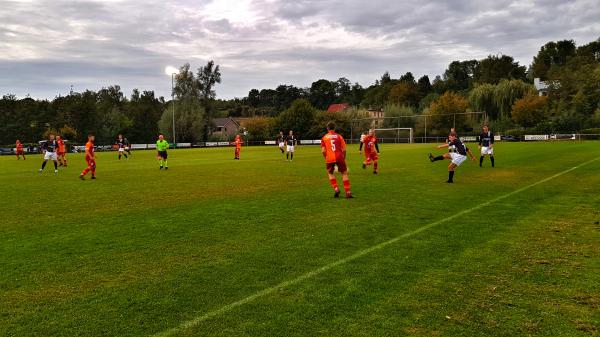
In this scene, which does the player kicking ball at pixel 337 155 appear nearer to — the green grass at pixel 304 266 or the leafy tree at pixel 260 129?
the green grass at pixel 304 266

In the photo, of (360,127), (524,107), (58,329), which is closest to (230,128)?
(360,127)

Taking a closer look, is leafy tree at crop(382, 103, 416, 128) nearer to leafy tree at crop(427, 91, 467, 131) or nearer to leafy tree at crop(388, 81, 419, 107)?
leafy tree at crop(427, 91, 467, 131)

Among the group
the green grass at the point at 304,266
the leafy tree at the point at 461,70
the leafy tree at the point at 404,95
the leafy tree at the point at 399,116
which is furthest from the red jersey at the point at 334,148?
the leafy tree at the point at 461,70

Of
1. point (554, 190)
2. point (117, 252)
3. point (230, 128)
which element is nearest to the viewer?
point (117, 252)

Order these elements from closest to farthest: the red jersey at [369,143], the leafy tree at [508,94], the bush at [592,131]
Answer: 1. the red jersey at [369,143]
2. the bush at [592,131]
3. the leafy tree at [508,94]

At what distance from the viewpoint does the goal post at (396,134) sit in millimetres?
80375

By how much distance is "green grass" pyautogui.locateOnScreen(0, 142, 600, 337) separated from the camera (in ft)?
15.4

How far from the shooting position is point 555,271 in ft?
20.3

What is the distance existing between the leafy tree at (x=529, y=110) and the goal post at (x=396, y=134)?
662 inches

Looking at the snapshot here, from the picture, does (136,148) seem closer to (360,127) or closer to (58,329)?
(360,127)

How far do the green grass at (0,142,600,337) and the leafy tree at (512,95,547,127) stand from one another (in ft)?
217

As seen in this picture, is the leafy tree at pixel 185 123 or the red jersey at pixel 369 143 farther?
the leafy tree at pixel 185 123

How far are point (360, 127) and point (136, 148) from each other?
132 ft

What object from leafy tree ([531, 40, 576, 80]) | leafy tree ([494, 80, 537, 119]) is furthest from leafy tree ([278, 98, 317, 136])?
leafy tree ([531, 40, 576, 80])
